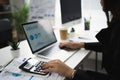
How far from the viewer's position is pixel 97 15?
258 cm

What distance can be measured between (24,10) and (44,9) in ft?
2.98

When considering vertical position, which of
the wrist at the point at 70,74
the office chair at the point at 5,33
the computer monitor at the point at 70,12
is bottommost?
the wrist at the point at 70,74

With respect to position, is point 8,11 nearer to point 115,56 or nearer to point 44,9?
point 44,9

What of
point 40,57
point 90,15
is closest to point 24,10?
point 90,15

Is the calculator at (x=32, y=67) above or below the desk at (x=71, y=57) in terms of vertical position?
above

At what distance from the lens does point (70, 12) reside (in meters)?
1.91

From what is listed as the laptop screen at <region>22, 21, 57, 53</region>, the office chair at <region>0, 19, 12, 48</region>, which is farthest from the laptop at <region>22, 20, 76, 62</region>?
the office chair at <region>0, 19, 12, 48</region>

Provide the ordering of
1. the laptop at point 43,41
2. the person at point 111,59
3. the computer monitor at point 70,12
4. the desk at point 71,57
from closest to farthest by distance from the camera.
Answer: the person at point 111,59 → the desk at point 71,57 → the laptop at point 43,41 → the computer monitor at point 70,12

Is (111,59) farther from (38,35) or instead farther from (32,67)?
(38,35)

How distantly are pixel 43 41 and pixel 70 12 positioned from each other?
24.2 inches

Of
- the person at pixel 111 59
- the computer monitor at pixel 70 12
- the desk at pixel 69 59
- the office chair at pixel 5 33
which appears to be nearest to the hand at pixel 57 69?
the person at pixel 111 59

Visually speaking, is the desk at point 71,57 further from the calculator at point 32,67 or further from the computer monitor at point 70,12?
the computer monitor at point 70,12

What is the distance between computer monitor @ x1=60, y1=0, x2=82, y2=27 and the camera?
1.77 meters

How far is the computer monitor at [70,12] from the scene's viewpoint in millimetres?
1770
